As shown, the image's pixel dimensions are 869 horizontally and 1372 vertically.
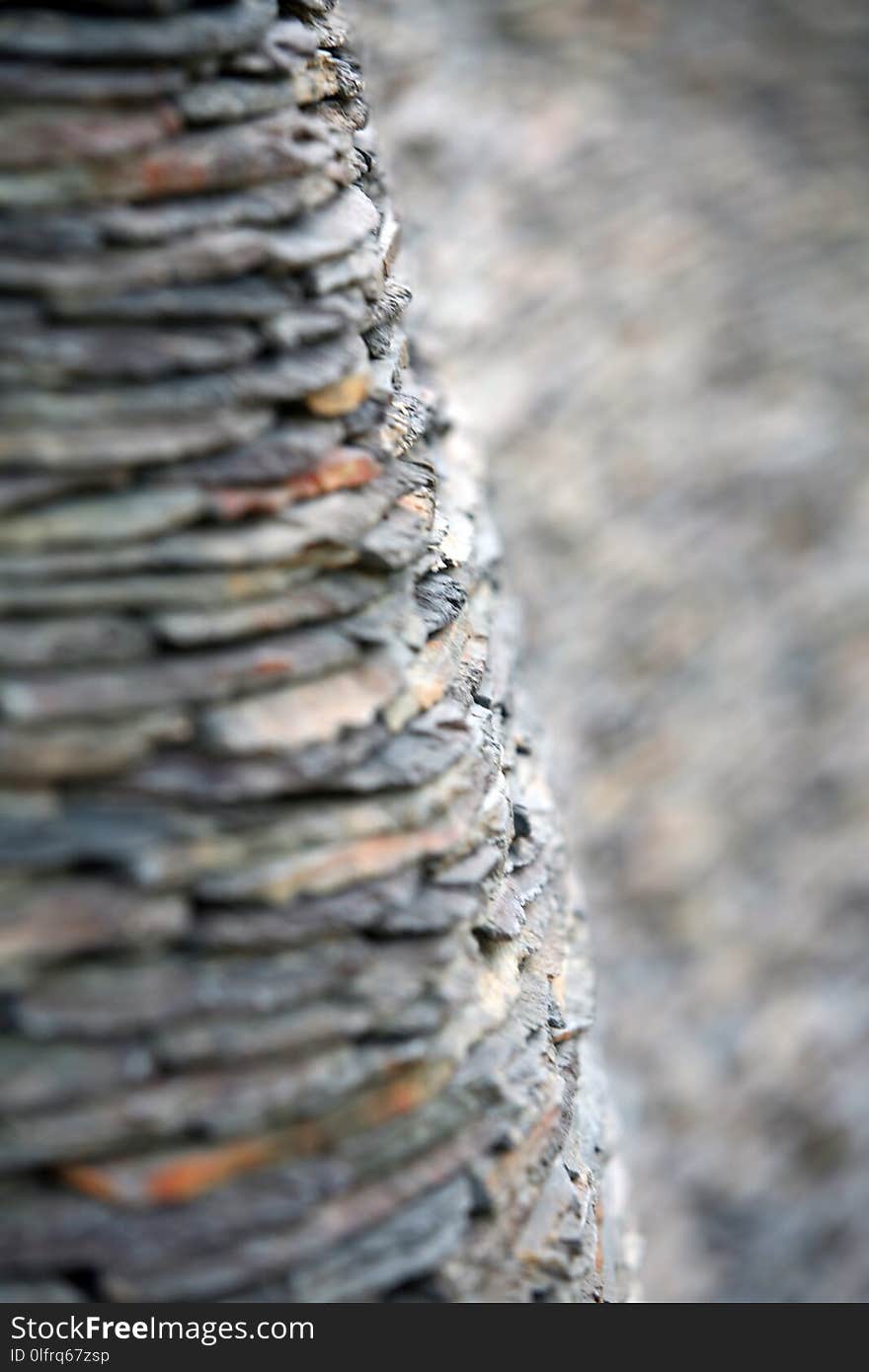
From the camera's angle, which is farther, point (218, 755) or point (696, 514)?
point (696, 514)

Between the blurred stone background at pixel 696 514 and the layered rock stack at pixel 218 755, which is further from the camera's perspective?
the blurred stone background at pixel 696 514

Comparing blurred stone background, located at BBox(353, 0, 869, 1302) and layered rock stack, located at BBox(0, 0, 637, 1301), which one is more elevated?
blurred stone background, located at BBox(353, 0, 869, 1302)

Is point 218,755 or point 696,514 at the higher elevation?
point 696,514

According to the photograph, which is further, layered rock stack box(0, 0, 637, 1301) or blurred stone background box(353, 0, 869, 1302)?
blurred stone background box(353, 0, 869, 1302)

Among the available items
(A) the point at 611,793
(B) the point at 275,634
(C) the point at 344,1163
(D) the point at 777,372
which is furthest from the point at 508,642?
(D) the point at 777,372

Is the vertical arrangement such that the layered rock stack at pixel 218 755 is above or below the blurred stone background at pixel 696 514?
below
